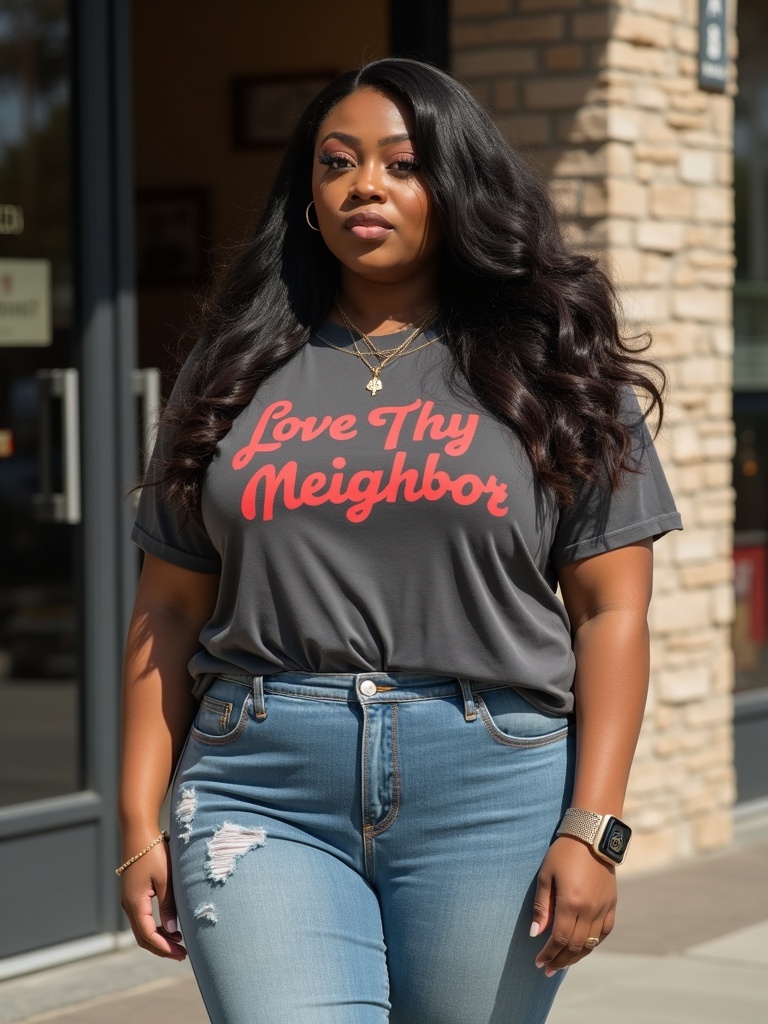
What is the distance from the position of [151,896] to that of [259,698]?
0.35 m

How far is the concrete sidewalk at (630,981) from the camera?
4.46 m

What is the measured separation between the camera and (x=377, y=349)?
256 cm

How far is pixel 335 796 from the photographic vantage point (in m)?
2.37

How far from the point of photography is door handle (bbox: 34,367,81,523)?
4934 mm

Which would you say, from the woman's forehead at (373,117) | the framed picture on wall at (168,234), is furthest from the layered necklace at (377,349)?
the framed picture on wall at (168,234)

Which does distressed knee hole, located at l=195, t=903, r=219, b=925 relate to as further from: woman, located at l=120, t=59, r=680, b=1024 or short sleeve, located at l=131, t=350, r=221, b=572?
short sleeve, located at l=131, t=350, r=221, b=572

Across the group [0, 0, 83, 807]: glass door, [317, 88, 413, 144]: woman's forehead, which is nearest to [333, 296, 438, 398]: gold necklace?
[317, 88, 413, 144]: woman's forehead

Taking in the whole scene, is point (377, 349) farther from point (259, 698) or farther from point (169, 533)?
point (259, 698)

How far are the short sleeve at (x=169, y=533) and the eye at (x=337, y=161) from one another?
0.45m

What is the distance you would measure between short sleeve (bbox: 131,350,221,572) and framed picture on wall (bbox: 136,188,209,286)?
4.68m

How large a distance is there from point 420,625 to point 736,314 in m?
4.95

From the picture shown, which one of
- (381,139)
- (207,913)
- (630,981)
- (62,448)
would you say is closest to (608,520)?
(381,139)

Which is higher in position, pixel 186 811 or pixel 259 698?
pixel 259 698

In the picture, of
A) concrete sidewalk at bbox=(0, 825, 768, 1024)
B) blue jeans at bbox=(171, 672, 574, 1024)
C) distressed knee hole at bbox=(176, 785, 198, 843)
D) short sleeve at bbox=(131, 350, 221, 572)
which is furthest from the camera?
concrete sidewalk at bbox=(0, 825, 768, 1024)
